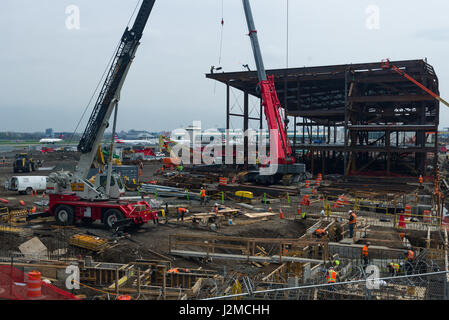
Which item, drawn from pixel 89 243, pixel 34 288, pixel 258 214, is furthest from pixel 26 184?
pixel 34 288

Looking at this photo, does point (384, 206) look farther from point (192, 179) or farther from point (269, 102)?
point (192, 179)

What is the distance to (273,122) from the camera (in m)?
35.0

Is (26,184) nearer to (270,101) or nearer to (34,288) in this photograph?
(270,101)

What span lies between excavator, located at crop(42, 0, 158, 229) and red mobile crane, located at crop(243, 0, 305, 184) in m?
17.4

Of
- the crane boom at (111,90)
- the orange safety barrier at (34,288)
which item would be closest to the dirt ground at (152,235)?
the crane boom at (111,90)

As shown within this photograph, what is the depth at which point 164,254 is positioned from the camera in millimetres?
16219

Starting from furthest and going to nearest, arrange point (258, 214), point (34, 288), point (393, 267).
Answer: point (258, 214) → point (393, 267) → point (34, 288)

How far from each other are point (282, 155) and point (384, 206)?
40.8ft

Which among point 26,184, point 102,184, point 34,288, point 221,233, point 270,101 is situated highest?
point 270,101

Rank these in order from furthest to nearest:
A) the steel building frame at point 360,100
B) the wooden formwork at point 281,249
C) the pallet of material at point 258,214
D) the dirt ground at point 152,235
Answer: the steel building frame at point 360,100 → the pallet of material at point 258,214 → the dirt ground at point 152,235 → the wooden formwork at point 281,249

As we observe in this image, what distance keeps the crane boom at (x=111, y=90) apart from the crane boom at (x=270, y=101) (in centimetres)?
1731

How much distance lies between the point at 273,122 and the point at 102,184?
18270 mm

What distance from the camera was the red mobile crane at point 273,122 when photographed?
115 feet

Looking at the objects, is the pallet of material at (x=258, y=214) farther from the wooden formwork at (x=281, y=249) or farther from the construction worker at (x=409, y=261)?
the construction worker at (x=409, y=261)
